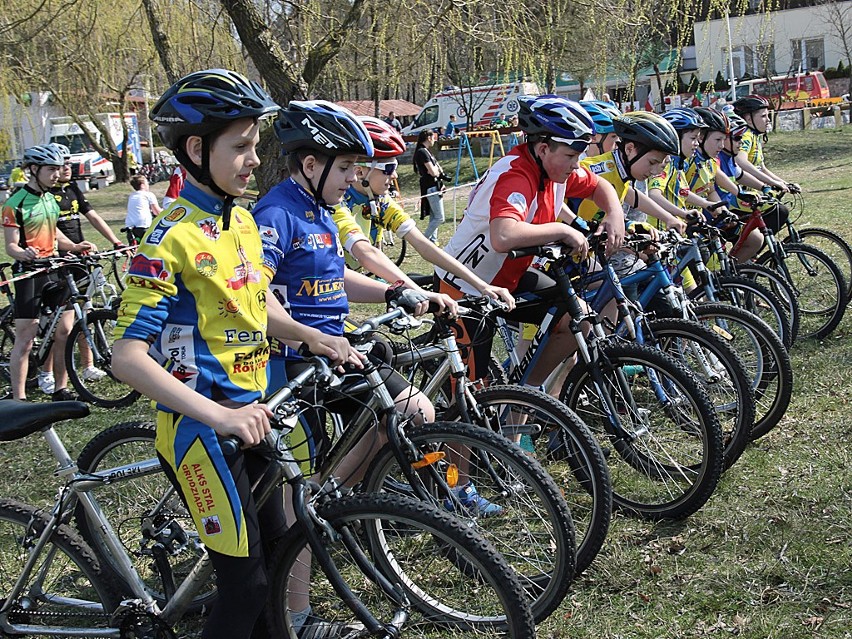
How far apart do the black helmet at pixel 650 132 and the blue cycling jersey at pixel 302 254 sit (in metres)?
2.41

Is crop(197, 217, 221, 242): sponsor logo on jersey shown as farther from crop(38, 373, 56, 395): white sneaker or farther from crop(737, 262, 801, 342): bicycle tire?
crop(38, 373, 56, 395): white sneaker

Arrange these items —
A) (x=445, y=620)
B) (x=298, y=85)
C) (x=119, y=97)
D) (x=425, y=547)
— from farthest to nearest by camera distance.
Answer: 1. (x=119, y=97)
2. (x=298, y=85)
3. (x=445, y=620)
4. (x=425, y=547)

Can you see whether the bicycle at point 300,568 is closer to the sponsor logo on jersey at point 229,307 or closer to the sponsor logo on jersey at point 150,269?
the sponsor logo on jersey at point 229,307

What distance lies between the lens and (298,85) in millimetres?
8875

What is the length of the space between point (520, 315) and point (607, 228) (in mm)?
662

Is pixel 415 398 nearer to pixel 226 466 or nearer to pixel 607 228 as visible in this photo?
pixel 226 466

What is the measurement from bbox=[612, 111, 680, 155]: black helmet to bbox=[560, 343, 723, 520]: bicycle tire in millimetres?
1495

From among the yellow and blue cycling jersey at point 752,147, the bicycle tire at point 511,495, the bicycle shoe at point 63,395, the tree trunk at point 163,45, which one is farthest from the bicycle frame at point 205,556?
the tree trunk at point 163,45

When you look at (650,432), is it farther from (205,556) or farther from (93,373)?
(93,373)

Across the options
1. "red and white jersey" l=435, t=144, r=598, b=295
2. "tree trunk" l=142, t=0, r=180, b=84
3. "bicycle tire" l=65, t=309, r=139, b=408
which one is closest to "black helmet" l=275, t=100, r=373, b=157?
"red and white jersey" l=435, t=144, r=598, b=295

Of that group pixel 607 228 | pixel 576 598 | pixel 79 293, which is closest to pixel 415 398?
pixel 576 598

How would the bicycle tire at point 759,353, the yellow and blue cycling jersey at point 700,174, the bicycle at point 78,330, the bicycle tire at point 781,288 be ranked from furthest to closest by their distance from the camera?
the yellow and blue cycling jersey at point 700,174, the bicycle at point 78,330, the bicycle tire at point 781,288, the bicycle tire at point 759,353

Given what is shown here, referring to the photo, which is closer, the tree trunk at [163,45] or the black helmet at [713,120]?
the black helmet at [713,120]

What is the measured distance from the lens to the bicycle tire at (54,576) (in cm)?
336
